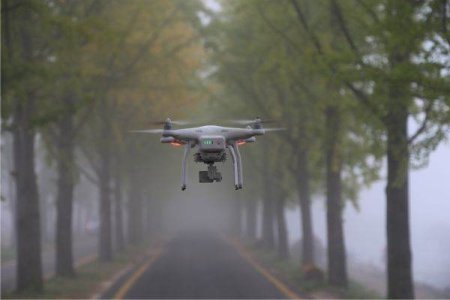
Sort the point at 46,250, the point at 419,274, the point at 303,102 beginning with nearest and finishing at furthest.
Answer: the point at 303,102 → the point at 46,250 → the point at 419,274

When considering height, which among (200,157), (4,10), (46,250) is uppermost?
(4,10)

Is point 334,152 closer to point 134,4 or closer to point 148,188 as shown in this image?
point 134,4

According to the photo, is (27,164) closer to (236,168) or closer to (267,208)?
(236,168)

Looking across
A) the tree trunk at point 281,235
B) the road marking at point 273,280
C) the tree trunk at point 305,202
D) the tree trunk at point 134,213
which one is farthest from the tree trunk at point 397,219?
the tree trunk at point 134,213

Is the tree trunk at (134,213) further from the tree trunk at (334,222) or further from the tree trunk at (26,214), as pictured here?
the tree trunk at (26,214)

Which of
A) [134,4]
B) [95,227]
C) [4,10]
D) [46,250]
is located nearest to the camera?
[4,10]

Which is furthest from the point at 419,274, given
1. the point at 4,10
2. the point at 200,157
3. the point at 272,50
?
the point at 200,157

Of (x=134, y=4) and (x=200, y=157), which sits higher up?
(x=134, y=4)
